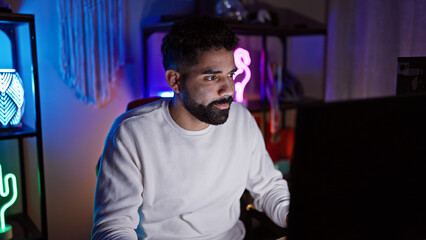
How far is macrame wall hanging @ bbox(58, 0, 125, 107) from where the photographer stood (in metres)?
2.16

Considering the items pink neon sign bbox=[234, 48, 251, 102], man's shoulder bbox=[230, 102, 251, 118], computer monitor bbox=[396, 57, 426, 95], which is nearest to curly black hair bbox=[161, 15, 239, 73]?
man's shoulder bbox=[230, 102, 251, 118]

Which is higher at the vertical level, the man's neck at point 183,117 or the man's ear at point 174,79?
the man's ear at point 174,79

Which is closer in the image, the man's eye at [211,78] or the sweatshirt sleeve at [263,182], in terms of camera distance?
the man's eye at [211,78]

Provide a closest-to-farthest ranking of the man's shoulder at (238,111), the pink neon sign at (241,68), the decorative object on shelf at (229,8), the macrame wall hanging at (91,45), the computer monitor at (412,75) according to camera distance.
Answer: the computer monitor at (412,75) → the man's shoulder at (238,111) → the macrame wall hanging at (91,45) → the decorative object on shelf at (229,8) → the pink neon sign at (241,68)

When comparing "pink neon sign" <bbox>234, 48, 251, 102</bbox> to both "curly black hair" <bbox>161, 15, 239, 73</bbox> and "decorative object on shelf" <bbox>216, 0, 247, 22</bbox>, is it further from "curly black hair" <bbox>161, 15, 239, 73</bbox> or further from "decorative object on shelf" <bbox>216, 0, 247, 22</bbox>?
"curly black hair" <bbox>161, 15, 239, 73</bbox>

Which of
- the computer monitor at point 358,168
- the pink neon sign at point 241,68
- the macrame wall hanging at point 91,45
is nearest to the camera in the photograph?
the computer monitor at point 358,168

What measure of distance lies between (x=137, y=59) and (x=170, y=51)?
3.50ft

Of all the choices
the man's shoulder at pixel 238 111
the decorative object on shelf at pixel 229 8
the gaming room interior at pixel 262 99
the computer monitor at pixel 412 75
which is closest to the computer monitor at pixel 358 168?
the gaming room interior at pixel 262 99

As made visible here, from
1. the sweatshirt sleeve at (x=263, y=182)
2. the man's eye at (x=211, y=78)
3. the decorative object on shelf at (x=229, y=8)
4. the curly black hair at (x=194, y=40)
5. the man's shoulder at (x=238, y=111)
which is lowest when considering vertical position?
the sweatshirt sleeve at (x=263, y=182)

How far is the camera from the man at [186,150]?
131cm

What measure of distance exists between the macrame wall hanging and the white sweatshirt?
0.98 m

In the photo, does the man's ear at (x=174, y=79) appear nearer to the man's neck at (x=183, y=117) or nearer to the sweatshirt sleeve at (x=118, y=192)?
the man's neck at (x=183, y=117)

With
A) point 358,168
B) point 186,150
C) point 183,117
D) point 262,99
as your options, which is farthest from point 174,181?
point 262,99

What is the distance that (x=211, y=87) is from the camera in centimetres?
136
